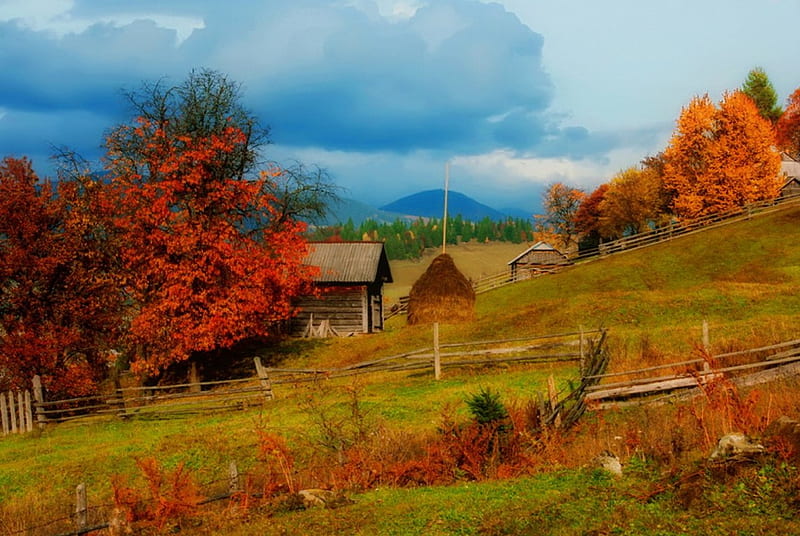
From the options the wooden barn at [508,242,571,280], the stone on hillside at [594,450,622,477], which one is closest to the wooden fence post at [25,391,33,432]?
the stone on hillside at [594,450,622,477]

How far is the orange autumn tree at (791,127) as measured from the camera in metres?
82.0

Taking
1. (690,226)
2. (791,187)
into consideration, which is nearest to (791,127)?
(791,187)

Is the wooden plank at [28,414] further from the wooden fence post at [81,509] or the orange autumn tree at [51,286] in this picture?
the wooden fence post at [81,509]

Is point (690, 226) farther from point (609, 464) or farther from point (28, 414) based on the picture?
point (609, 464)

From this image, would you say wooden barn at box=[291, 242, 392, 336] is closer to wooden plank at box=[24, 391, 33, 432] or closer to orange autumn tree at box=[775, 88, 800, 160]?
wooden plank at box=[24, 391, 33, 432]

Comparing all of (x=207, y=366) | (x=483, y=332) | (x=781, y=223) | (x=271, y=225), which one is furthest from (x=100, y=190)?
(x=781, y=223)

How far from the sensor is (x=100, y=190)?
25312mm

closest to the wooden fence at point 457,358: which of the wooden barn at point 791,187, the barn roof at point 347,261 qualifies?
the barn roof at point 347,261

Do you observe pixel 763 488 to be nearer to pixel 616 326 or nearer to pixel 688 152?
pixel 616 326

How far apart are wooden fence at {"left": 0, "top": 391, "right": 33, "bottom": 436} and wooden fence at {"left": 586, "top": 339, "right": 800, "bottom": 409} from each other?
17189 mm

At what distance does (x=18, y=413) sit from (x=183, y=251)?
314 inches

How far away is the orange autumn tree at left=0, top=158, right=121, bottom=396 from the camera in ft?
74.2

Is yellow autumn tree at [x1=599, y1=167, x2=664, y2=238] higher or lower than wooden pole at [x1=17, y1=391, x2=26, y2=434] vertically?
higher

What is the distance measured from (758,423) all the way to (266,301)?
20485 millimetres
